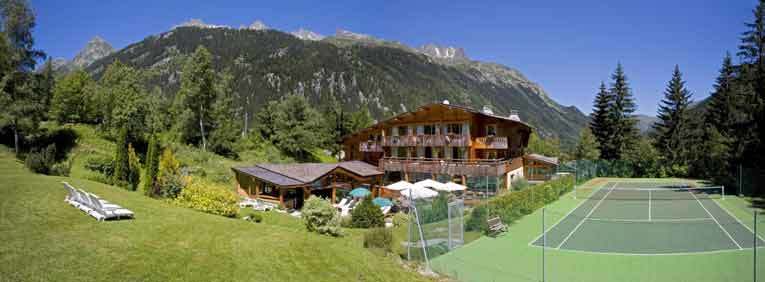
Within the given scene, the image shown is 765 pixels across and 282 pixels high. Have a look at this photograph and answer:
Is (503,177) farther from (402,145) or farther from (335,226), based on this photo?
(335,226)

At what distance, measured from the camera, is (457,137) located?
32.2 m

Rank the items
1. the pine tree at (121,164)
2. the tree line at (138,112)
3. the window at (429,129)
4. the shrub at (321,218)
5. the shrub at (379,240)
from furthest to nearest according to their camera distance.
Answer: the window at (429,129) < the tree line at (138,112) < the pine tree at (121,164) < the shrub at (321,218) < the shrub at (379,240)

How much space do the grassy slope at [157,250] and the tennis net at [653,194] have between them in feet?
72.2

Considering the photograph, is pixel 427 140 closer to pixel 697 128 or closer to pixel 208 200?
pixel 208 200

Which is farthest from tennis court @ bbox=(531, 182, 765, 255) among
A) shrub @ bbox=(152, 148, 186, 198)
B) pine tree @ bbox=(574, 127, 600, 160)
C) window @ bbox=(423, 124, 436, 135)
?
pine tree @ bbox=(574, 127, 600, 160)

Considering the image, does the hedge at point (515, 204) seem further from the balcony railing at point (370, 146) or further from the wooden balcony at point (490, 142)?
the balcony railing at point (370, 146)

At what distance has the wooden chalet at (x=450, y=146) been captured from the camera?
99.6 ft

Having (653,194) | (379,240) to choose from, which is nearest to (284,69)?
(653,194)

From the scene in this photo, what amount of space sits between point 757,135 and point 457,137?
21195mm

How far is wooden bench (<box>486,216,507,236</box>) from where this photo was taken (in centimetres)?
1727

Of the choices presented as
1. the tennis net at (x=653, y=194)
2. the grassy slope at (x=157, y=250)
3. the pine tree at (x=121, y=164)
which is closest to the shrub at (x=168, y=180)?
the pine tree at (x=121, y=164)

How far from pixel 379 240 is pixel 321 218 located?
10.2 ft

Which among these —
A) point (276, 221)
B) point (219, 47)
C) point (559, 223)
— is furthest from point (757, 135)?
point (219, 47)

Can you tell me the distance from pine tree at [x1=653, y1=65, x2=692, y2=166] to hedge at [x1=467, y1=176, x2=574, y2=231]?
2733cm
